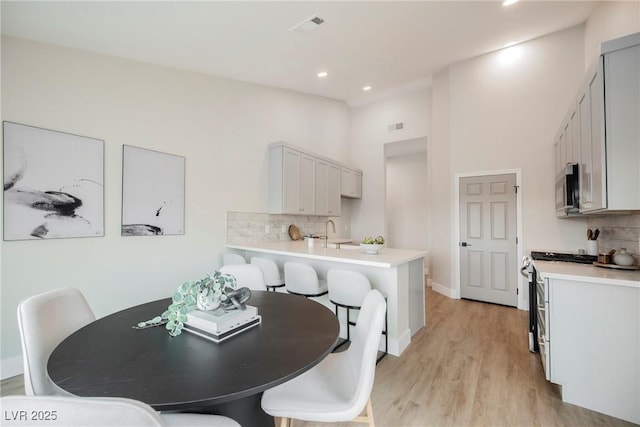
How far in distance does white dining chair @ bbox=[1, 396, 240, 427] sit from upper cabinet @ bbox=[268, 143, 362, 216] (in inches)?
141

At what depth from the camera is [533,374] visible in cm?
219

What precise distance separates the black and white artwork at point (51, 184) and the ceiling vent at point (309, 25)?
2335mm

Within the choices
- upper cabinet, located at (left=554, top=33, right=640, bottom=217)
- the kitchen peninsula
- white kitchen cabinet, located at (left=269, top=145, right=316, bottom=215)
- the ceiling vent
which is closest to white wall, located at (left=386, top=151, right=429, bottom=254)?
white kitchen cabinet, located at (left=269, top=145, right=316, bottom=215)

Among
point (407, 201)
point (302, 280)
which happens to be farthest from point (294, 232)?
point (407, 201)

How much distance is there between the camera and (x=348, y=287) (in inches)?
91.7

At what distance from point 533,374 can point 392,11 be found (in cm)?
365

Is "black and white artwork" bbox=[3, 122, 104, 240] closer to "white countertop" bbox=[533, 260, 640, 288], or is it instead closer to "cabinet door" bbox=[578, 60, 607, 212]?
"white countertop" bbox=[533, 260, 640, 288]

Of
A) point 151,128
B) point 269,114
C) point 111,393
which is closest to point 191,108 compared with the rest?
point 151,128

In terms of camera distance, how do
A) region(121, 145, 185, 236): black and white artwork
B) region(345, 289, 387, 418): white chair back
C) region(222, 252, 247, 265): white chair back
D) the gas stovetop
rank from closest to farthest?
region(345, 289, 387, 418): white chair back < the gas stovetop < region(121, 145, 185, 236): black and white artwork < region(222, 252, 247, 265): white chair back

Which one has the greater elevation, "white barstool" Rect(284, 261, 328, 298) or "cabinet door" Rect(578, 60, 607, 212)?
"cabinet door" Rect(578, 60, 607, 212)

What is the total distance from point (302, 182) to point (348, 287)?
2524 millimetres

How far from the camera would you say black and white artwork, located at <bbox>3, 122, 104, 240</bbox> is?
2.19 metres

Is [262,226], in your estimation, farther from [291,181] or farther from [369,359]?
[369,359]

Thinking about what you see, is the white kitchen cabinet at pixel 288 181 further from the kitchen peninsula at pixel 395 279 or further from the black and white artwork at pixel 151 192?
the black and white artwork at pixel 151 192
